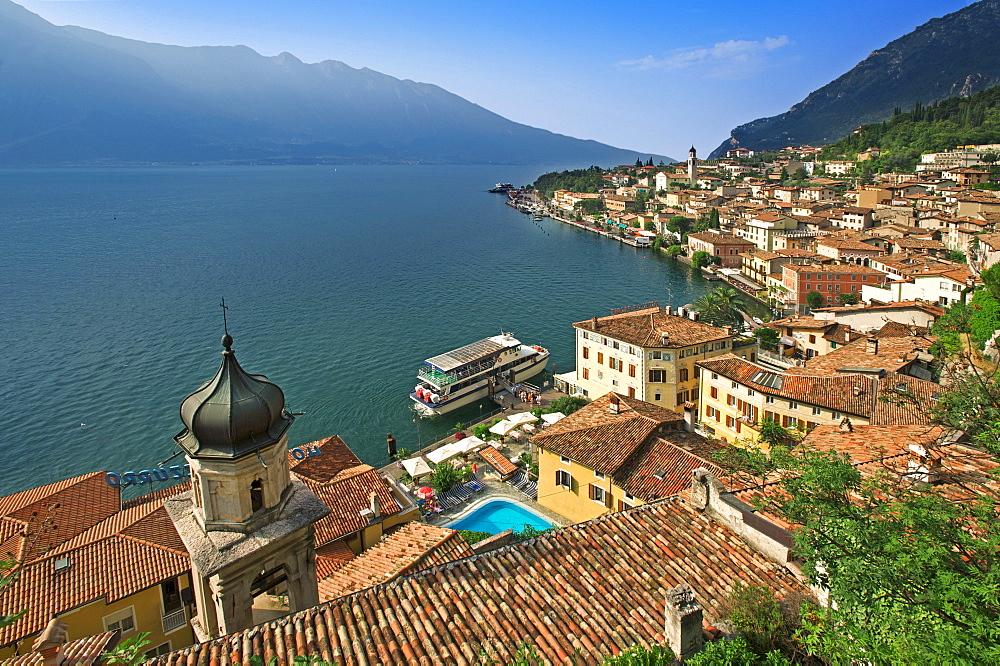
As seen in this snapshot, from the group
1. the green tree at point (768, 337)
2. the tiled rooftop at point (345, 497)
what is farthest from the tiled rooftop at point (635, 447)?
the green tree at point (768, 337)

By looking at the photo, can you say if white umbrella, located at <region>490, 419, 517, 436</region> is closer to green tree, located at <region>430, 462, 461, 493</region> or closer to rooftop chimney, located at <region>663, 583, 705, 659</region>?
green tree, located at <region>430, 462, 461, 493</region>

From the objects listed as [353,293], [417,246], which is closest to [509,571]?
[353,293]

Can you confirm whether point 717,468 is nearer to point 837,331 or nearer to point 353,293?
point 837,331

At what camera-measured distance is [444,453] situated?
32.8m

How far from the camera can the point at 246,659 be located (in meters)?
7.83

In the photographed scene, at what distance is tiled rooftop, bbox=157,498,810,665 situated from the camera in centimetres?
813

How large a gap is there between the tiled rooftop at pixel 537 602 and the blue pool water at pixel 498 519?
1068cm

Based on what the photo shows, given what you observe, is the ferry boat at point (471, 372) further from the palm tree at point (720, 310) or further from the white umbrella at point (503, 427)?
the palm tree at point (720, 310)

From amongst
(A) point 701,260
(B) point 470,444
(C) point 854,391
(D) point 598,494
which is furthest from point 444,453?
(A) point 701,260

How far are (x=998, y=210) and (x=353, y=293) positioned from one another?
248 ft

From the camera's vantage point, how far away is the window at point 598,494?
20000 mm

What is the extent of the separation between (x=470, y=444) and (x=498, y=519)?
436 inches

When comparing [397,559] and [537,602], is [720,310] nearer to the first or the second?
[397,559]

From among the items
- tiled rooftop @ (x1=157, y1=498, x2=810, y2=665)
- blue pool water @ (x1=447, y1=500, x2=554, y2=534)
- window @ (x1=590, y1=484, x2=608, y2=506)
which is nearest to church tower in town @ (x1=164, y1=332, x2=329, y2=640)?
tiled rooftop @ (x1=157, y1=498, x2=810, y2=665)
